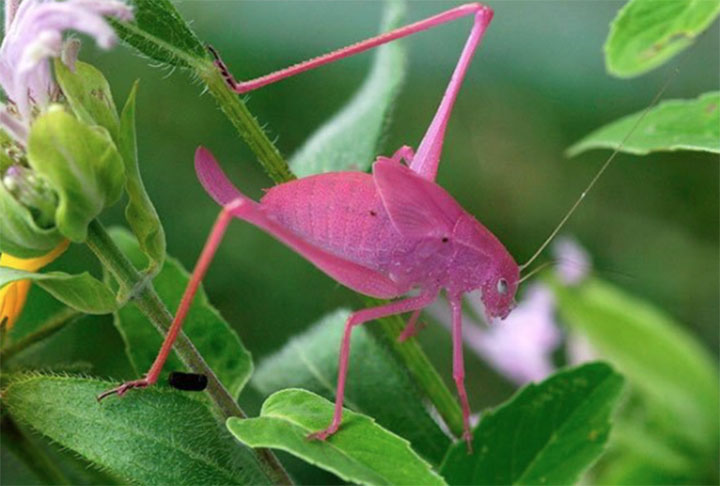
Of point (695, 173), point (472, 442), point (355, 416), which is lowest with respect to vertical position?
point (695, 173)

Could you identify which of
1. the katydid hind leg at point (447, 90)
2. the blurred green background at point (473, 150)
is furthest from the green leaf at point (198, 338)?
the blurred green background at point (473, 150)

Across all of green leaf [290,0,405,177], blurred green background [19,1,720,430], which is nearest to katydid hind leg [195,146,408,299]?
green leaf [290,0,405,177]

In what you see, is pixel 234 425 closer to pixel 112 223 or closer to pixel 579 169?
pixel 112 223

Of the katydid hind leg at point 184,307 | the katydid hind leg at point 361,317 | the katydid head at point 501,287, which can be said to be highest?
the katydid hind leg at point 184,307

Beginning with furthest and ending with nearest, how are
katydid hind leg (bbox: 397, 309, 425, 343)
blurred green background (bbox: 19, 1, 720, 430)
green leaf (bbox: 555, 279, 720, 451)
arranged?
blurred green background (bbox: 19, 1, 720, 430) → green leaf (bbox: 555, 279, 720, 451) → katydid hind leg (bbox: 397, 309, 425, 343)

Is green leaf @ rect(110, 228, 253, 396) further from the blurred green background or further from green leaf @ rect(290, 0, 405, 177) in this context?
the blurred green background

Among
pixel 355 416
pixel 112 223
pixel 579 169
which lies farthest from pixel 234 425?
pixel 579 169

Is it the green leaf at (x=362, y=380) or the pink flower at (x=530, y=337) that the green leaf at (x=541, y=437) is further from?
the pink flower at (x=530, y=337)
